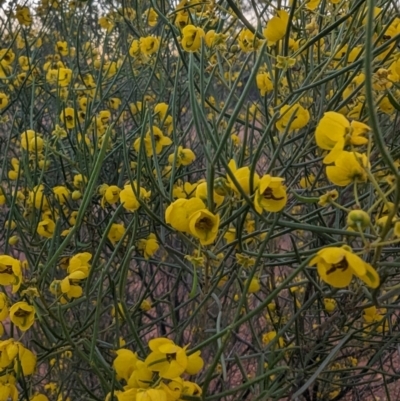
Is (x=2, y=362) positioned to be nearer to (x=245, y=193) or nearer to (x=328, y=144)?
(x=245, y=193)

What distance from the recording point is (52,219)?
175 centimetres

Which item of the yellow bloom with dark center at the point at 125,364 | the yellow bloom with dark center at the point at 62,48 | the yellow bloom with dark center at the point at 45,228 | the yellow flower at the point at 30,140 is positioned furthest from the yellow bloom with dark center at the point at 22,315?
the yellow bloom with dark center at the point at 62,48

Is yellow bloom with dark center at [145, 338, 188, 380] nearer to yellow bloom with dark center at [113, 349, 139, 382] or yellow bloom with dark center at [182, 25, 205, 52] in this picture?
yellow bloom with dark center at [113, 349, 139, 382]

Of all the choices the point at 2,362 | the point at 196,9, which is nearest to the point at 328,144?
the point at 2,362

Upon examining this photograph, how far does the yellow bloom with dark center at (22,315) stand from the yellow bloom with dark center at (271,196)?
0.49 m

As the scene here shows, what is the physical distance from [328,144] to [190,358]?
0.44m

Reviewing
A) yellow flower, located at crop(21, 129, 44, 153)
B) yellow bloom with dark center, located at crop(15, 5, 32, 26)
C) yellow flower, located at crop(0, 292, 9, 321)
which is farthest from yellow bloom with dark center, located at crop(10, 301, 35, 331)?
yellow bloom with dark center, located at crop(15, 5, 32, 26)

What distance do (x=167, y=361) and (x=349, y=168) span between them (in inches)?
16.9

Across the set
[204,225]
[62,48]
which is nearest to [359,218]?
[204,225]

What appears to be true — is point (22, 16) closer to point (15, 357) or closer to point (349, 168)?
point (15, 357)

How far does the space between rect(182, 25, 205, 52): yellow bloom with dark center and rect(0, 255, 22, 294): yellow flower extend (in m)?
0.64

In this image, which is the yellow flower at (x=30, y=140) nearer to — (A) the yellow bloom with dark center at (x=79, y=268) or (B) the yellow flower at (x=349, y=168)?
(A) the yellow bloom with dark center at (x=79, y=268)

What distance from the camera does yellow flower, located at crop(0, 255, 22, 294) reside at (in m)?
1.03

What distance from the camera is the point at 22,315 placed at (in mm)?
1073
